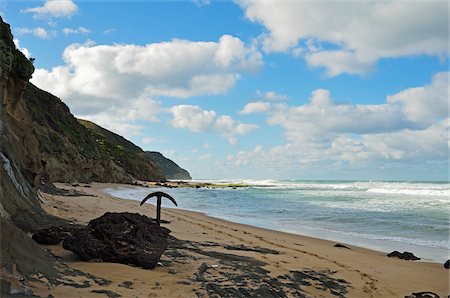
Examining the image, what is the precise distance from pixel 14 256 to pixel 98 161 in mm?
53587

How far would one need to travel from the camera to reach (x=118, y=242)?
6.97 metres

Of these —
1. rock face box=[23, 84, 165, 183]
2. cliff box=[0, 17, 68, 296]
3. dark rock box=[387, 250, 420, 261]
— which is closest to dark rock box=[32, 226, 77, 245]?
cliff box=[0, 17, 68, 296]

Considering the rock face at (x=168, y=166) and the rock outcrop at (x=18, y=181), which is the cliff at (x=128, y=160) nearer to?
the rock outcrop at (x=18, y=181)

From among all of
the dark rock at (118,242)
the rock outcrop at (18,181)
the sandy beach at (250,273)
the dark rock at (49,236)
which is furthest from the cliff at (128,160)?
the dark rock at (118,242)

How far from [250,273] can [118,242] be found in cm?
254

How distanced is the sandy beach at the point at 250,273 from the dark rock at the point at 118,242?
0.20 meters

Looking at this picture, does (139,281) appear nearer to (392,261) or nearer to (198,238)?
(198,238)

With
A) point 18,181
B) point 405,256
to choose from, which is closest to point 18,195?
point 18,181

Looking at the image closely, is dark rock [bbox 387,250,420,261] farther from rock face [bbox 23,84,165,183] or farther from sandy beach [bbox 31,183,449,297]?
rock face [bbox 23,84,165,183]

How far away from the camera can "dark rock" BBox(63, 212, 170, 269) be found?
6.84 m

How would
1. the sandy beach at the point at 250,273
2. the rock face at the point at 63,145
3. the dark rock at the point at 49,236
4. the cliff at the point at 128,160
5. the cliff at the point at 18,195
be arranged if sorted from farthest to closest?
1. the cliff at the point at 128,160
2. the rock face at the point at 63,145
3. the dark rock at the point at 49,236
4. the sandy beach at the point at 250,273
5. the cliff at the point at 18,195

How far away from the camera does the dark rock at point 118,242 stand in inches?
269

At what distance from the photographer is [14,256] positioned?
5.14 m

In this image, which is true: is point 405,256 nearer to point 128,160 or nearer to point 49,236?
point 49,236
